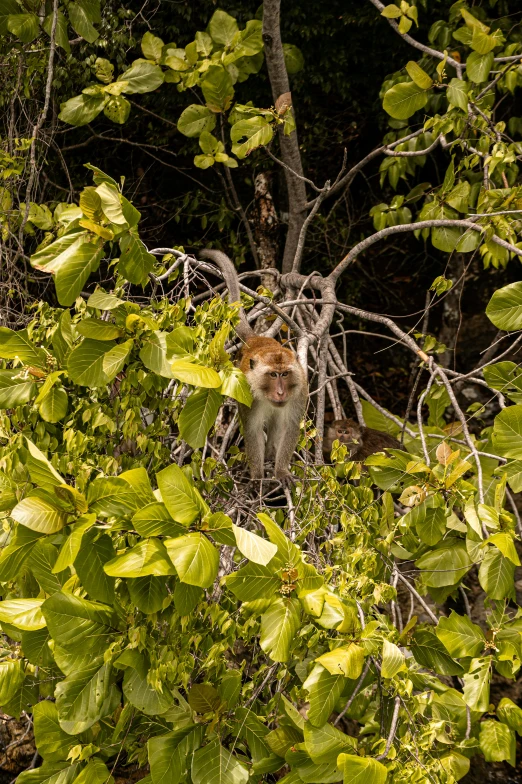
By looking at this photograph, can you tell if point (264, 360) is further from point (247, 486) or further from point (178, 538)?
point (178, 538)

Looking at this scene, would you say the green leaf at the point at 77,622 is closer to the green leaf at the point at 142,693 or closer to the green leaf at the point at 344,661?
the green leaf at the point at 142,693

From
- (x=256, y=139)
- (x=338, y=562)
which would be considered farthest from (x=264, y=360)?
(x=256, y=139)

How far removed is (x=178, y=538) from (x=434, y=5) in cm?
533

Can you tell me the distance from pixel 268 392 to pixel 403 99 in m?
1.88

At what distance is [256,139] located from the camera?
14.5ft

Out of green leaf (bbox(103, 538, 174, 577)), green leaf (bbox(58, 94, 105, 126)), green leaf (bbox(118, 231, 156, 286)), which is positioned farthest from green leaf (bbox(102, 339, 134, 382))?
green leaf (bbox(58, 94, 105, 126))

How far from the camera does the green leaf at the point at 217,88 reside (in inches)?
185

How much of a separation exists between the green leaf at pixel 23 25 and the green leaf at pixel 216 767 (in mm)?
3553

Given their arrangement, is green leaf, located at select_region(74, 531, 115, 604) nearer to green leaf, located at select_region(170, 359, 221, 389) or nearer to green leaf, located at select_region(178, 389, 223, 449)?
green leaf, located at select_region(178, 389, 223, 449)

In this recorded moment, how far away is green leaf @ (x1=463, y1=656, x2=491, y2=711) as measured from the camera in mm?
2705

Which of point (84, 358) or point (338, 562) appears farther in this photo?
point (338, 562)

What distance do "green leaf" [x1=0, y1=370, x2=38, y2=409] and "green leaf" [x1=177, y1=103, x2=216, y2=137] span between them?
9.21 feet

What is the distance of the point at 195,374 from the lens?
7.33 ft

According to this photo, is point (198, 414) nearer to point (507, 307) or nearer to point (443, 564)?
point (507, 307)
